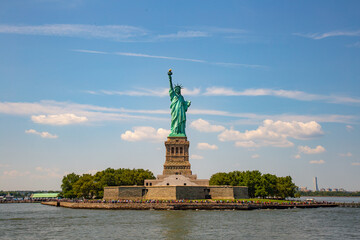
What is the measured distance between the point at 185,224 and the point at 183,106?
49.4 m

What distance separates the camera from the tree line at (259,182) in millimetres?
86562

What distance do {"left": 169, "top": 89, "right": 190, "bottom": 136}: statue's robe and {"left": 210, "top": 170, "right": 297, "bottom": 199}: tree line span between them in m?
14.7

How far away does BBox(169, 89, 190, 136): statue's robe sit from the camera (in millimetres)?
92125

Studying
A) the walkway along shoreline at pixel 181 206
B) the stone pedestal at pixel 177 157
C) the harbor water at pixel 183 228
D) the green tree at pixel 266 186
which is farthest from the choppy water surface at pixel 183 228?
the green tree at pixel 266 186

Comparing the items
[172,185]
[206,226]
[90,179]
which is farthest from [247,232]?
[90,179]

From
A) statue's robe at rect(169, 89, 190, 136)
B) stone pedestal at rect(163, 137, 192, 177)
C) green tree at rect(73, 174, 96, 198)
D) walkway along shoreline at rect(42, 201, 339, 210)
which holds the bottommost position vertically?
walkway along shoreline at rect(42, 201, 339, 210)

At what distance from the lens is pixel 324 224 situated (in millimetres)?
50312

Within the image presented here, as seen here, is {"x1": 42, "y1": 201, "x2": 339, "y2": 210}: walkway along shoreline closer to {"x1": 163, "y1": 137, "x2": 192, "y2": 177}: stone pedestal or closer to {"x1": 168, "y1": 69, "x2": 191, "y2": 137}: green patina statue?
{"x1": 163, "y1": 137, "x2": 192, "y2": 177}: stone pedestal

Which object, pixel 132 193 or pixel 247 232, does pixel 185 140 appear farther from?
pixel 247 232

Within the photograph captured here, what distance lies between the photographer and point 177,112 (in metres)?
92.7

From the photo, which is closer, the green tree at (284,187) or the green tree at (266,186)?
the green tree at (266,186)

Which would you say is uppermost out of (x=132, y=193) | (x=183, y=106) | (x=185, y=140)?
(x=183, y=106)

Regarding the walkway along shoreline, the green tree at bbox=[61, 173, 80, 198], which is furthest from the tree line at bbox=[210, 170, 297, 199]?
the green tree at bbox=[61, 173, 80, 198]

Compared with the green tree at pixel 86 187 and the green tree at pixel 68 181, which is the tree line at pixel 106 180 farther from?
the green tree at pixel 68 181
